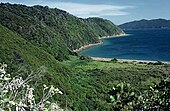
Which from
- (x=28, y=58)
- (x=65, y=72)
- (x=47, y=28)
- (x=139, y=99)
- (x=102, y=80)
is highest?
(x=139, y=99)

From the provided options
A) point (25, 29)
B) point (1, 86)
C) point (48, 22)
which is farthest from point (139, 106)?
point (48, 22)

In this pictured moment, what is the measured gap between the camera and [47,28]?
128500mm

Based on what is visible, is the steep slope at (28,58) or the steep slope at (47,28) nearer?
the steep slope at (28,58)

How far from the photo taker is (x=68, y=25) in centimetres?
16675

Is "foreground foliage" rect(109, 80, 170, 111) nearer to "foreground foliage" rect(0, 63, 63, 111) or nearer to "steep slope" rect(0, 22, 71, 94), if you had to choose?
"foreground foliage" rect(0, 63, 63, 111)

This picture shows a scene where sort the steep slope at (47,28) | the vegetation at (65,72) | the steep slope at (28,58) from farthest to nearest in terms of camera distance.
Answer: the steep slope at (47,28) → the steep slope at (28,58) → the vegetation at (65,72)

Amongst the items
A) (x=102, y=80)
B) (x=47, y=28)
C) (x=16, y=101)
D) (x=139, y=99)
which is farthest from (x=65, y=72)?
(x=16, y=101)

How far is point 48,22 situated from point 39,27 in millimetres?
25861

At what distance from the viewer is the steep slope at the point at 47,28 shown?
101 m

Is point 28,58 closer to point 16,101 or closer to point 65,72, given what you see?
point 65,72

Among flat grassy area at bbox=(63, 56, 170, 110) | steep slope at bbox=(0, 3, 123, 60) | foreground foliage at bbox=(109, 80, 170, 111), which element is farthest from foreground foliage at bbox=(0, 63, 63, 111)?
steep slope at bbox=(0, 3, 123, 60)

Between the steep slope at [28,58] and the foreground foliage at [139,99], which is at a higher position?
the foreground foliage at [139,99]

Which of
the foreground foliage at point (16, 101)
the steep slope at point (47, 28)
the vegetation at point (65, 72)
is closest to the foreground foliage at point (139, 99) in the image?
the foreground foliage at point (16, 101)

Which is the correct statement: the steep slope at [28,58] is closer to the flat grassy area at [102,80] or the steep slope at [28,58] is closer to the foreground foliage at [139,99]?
the flat grassy area at [102,80]
